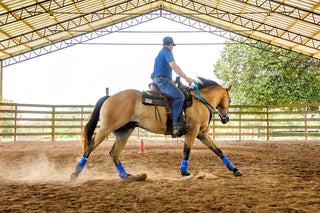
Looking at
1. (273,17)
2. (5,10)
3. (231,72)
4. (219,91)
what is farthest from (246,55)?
(219,91)

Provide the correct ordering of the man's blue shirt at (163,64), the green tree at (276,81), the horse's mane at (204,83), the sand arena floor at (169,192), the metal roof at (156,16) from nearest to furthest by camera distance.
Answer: the sand arena floor at (169,192) < the man's blue shirt at (163,64) < the horse's mane at (204,83) < the metal roof at (156,16) < the green tree at (276,81)

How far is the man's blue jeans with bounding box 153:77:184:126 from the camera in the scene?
15.2ft

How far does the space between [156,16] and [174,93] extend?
18381 mm

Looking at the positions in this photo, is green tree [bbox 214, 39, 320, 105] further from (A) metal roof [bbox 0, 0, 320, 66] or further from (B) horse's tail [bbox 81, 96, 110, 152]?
(B) horse's tail [bbox 81, 96, 110, 152]

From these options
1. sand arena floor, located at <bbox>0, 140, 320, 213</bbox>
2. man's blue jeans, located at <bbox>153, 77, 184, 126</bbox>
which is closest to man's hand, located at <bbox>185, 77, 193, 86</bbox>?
man's blue jeans, located at <bbox>153, 77, 184, 126</bbox>

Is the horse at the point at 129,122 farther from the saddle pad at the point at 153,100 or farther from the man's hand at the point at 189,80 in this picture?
the man's hand at the point at 189,80

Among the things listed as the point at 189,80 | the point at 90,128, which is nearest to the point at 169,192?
the point at 90,128

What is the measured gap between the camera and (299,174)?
188 inches

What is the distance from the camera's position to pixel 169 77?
16.2ft

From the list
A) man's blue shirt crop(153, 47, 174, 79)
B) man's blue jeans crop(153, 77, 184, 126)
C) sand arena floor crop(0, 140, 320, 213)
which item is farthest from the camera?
man's blue shirt crop(153, 47, 174, 79)

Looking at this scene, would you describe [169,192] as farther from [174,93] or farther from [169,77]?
[169,77]

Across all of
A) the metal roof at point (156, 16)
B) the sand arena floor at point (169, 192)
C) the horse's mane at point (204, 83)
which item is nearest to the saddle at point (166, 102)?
the horse's mane at point (204, 83)

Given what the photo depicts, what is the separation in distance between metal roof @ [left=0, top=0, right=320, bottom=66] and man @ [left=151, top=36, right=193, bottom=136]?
11.7 meters

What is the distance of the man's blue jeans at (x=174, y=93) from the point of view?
15.2 ft
